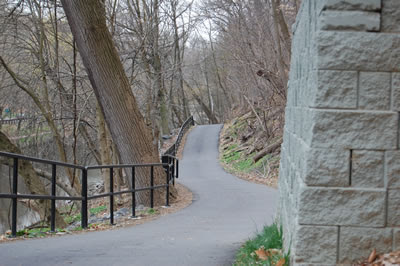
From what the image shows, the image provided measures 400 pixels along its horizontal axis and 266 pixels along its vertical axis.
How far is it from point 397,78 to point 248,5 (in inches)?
859

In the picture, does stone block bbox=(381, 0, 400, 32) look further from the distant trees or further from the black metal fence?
the distant trees

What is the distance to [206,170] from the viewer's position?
2300cm

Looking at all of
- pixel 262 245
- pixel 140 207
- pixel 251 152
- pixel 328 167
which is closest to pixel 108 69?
pixel 140 207


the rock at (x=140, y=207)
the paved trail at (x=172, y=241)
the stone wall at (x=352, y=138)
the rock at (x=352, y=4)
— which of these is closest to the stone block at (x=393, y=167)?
the stone wall at (x=352, y=138)

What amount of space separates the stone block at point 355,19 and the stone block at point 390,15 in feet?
0.15

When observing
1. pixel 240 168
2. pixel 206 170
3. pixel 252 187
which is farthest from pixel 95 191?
pixel 252 187

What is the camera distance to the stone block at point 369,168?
3.25m

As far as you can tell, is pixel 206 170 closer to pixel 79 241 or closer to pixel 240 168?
pixel 240 168

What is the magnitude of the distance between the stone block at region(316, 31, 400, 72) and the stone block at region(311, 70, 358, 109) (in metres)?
0.05

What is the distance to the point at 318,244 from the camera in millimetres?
3314

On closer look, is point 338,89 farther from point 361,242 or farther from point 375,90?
point 361,242

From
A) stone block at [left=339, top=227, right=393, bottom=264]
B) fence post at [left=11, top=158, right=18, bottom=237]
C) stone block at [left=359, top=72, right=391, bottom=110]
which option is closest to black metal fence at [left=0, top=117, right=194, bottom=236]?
fence post at [left=11, top=158, right=18, bottom=237]

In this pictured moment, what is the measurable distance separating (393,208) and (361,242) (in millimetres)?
322

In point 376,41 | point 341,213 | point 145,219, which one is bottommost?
point 145,219
